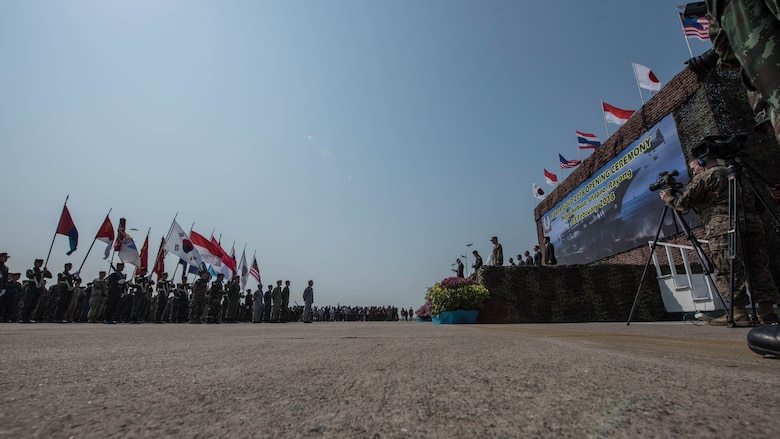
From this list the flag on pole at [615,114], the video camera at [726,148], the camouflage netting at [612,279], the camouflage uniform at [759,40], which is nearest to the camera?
the camouflage uniform at [759,40]

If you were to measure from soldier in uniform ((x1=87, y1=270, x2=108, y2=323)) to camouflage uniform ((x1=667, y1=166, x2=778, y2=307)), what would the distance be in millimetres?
16317

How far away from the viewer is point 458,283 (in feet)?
28.1

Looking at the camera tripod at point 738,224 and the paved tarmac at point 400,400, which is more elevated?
the camera tripod at point 738,224

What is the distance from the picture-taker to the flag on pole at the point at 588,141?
15.4 meters

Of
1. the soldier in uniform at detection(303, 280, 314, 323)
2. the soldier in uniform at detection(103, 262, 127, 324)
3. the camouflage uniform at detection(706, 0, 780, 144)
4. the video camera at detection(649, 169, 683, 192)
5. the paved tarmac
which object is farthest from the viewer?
the soldier in uniform at detection(303, 280, 314, 323)

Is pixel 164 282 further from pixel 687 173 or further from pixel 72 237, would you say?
pixel 687 173

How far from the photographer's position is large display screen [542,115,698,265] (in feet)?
34.7

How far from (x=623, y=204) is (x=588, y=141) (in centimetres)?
469

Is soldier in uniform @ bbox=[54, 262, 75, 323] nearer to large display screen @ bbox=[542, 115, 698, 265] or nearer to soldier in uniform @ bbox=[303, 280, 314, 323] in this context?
soldier in uniform @ bbox=[303, 280, 314, 323]

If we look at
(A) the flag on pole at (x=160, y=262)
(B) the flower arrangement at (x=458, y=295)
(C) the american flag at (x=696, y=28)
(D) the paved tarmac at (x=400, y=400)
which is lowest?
(D) the paved tarmac at (x=400, y=400)

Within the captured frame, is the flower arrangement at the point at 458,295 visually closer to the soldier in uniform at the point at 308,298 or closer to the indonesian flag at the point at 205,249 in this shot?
the soldier in uniform at the point at 308,298

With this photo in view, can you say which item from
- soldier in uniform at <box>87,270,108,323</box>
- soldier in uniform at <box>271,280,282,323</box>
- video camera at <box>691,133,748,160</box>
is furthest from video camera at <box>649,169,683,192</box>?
soldier in uniform at <box>271,280,282,323</box>

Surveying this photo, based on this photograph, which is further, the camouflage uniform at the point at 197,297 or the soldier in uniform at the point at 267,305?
the soldier in uniform at the point at 267,305

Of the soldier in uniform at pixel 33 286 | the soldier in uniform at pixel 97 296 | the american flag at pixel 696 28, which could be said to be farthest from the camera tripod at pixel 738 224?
the soldier in uniform at pixel 33 286
